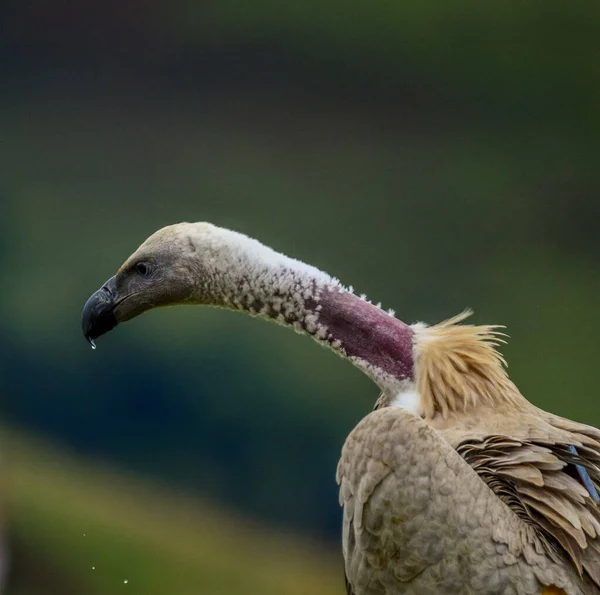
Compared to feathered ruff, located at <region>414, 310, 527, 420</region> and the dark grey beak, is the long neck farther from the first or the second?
the dark grey beak

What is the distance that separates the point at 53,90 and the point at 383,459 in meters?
1.97

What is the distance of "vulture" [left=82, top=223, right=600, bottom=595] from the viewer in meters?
1.52

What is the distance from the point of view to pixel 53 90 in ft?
9.88

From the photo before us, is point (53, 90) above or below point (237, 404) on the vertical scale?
above

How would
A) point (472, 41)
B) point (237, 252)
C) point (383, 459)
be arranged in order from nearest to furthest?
point (383, 459) → point (237, 252) → point (472, 41)

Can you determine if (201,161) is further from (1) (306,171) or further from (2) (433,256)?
(2) (433,256)

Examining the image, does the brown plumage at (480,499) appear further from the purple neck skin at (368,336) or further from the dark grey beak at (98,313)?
the dark grey beak at (98,313)

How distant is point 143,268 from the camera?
2.10 meters

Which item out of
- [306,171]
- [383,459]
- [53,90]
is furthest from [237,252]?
[53,90]

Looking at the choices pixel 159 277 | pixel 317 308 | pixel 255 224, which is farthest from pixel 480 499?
pixel 255 224

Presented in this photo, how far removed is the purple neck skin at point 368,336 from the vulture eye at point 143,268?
42 centimetres

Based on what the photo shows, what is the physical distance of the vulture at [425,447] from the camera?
4.99ft

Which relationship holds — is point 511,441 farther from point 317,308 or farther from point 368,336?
point 317,308

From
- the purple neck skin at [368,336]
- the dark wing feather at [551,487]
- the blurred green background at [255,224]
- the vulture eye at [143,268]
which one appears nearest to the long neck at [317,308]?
the purple neck skin at [368,336]
